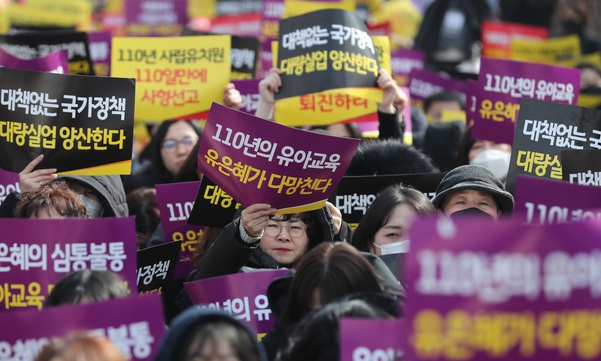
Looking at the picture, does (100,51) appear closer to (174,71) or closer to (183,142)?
(174,71)

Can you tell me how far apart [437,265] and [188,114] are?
5.07 meters

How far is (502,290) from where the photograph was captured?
4.10m

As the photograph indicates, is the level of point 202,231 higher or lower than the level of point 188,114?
lower

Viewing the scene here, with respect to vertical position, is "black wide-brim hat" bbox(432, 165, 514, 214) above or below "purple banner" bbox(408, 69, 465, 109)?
below

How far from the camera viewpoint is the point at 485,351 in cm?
411

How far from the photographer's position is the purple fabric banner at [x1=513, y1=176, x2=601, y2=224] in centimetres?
544

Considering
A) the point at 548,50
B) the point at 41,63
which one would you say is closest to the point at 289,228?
the point at 41,63

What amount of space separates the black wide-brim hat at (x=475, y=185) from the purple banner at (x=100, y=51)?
569 centimetres

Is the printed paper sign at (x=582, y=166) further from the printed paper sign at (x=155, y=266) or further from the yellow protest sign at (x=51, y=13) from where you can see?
the yellow protest sign at (x=51, y=13)

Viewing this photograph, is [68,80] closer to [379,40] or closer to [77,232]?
[77,232]

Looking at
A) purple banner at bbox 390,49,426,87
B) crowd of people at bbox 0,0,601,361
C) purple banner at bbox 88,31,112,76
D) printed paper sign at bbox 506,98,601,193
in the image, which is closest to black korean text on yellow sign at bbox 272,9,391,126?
crowd of people at bbox 0,0,601,361

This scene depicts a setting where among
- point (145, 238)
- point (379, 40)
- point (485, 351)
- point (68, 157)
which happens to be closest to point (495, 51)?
point (379, 40)

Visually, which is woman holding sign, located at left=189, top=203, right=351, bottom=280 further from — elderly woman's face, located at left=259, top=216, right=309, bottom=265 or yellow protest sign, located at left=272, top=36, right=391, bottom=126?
yellow protest sign, located at left=272, top=36, right=391, bottom=126

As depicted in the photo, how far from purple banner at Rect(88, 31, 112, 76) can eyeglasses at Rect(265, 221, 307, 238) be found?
577 centimetres
